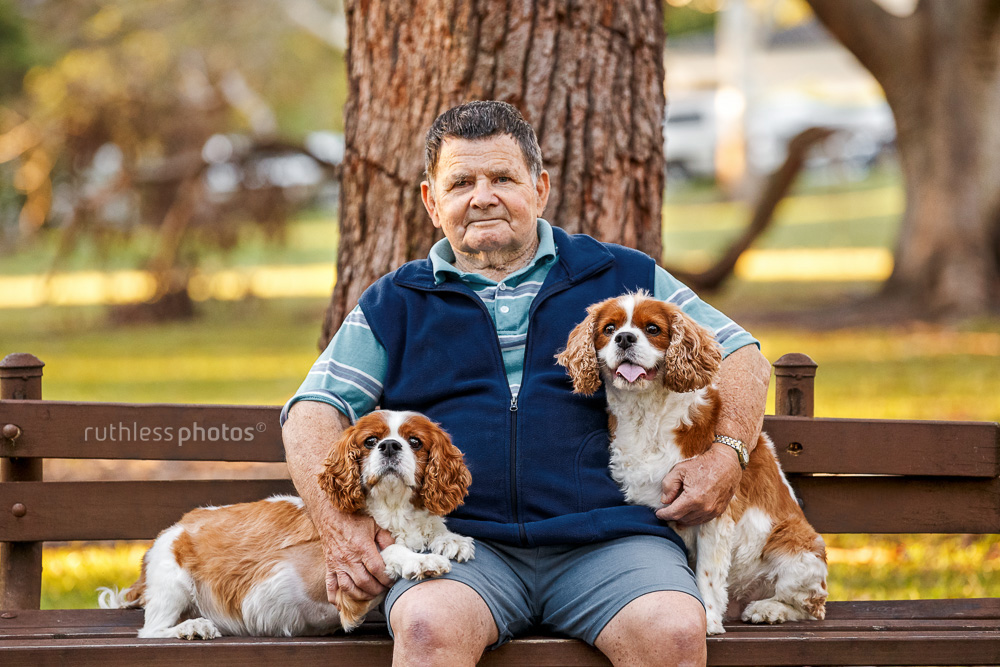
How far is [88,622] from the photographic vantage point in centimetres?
376

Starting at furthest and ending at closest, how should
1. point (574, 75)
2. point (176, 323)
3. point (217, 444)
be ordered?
point (176, 323) < point (574, 75) < point (217, 444)

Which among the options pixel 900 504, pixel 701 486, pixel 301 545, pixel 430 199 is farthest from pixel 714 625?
pixel 430 199

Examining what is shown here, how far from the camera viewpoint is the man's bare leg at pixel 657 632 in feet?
10.1

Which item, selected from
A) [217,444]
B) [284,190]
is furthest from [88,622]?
[284,190]

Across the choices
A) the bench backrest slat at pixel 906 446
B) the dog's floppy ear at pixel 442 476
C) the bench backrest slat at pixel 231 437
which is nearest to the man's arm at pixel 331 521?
the dog's floppy ear at pixel 442 476

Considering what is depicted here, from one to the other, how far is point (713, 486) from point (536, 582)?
2.08ft

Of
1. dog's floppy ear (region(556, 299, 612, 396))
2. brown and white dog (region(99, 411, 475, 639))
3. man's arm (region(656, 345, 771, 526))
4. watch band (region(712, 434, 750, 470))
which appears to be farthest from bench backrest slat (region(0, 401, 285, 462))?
watch band (region(712, 434, 750, 470))

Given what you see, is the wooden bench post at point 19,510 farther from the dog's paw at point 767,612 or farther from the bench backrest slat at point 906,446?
the bench backrest slat at point 906,446

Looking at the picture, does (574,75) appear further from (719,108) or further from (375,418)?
(719,108)

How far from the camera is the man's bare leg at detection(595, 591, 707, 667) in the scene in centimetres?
309

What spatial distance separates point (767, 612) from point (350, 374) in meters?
1.60

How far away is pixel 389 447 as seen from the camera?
3285 mm

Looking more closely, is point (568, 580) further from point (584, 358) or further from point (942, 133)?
point (942, 133)

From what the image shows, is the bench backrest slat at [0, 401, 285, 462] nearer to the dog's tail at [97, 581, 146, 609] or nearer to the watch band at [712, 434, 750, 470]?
the dog's tail at [97, 581, 146, 609]
